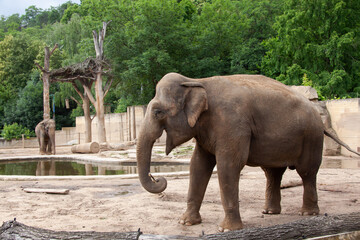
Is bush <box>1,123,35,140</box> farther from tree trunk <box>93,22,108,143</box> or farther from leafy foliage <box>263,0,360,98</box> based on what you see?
leafy foliage <box>263,0,360,98</box>

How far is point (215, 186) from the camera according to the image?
25.2ft

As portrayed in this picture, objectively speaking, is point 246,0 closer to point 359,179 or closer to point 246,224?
point 359,179

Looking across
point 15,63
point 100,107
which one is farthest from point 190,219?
point 15,63

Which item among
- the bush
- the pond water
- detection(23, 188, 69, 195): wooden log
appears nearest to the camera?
detection(23, 188, 69, 195): wooden log

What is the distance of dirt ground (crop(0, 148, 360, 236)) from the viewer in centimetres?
474

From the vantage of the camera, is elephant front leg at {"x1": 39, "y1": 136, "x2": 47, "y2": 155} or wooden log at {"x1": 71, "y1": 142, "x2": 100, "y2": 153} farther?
wooden log at {"x1": 71, "y1": 142, "x2": 100, "y2": 153}

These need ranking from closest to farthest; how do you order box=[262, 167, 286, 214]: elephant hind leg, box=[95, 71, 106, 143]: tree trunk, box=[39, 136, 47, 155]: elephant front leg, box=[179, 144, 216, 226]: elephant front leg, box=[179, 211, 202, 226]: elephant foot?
box=[179, 211, 202, 226]: elephant foot, box=[179, 144, 216, 226]: elephant front leg, box=[262, 167, 286, 214]: elephant hind leg, box=[39, 136, 47, 155]: elephant front leg, box=[95, 71, 106, 143]: tree trunk

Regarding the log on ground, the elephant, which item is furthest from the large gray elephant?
the elephant

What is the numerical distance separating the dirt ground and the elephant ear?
125cm

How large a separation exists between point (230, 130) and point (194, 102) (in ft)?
1.60

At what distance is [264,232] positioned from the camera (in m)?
3.68

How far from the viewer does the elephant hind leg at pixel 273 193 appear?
17.2ft

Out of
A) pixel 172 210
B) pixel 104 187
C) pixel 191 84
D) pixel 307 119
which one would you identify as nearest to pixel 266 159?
pixel 307 119

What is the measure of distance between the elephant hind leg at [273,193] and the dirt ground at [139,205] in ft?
0.43
